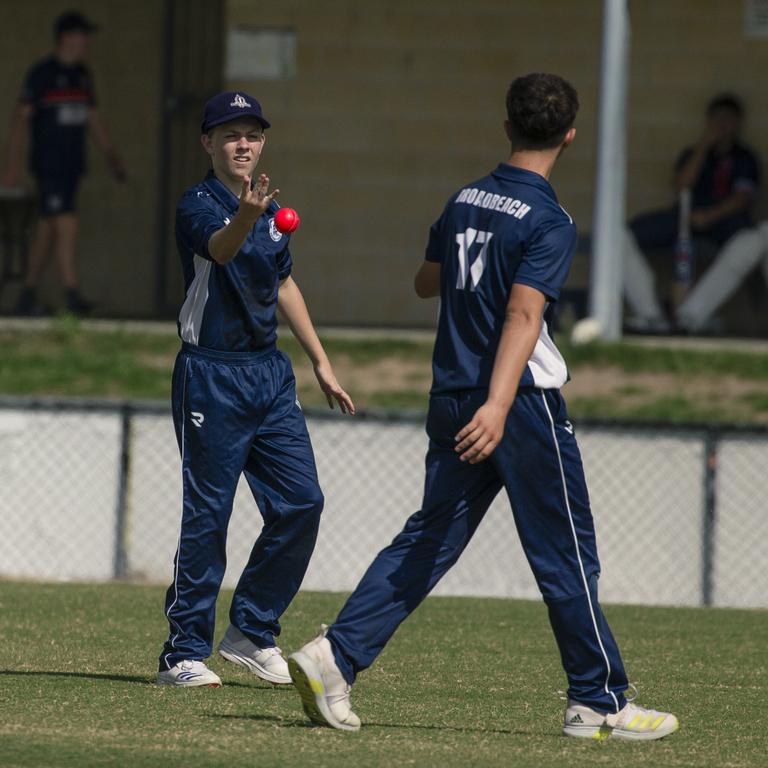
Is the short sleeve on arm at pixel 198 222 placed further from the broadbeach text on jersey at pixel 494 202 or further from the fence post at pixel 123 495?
the fence post at pixel 123 495

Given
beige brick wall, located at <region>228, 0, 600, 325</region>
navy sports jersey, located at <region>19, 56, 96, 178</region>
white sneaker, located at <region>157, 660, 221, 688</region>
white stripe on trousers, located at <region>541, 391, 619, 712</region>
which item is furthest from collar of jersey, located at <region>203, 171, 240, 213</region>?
beige brick wall, located at <region>228, 0, 600, 325</region>

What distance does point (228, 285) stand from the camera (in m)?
5.18

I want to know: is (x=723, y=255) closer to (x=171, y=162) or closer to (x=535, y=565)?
(x=171, y=162)

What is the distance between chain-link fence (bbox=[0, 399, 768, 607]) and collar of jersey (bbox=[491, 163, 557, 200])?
4987mm

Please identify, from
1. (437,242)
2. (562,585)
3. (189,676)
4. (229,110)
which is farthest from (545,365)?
(189,676)

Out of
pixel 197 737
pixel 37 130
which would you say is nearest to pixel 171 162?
pixel 37 130

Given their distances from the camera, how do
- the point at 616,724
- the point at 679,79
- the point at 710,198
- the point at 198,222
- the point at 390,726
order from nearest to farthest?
the point at 616,724, the point at 390,726, the point at 198,222, the point at 710,198, the point at 679,79

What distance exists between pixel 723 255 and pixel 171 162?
14.6 ft

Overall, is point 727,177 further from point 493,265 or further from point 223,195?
point 493,265

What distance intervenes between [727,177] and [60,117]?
4934 millimetres

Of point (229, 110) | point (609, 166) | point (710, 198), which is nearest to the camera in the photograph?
point (229, 110)

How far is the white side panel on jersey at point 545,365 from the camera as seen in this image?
4.45 metres

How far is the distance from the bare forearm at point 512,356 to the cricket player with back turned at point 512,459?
3 cm

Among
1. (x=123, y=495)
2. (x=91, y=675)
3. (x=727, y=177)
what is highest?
(x=727, y=177)
